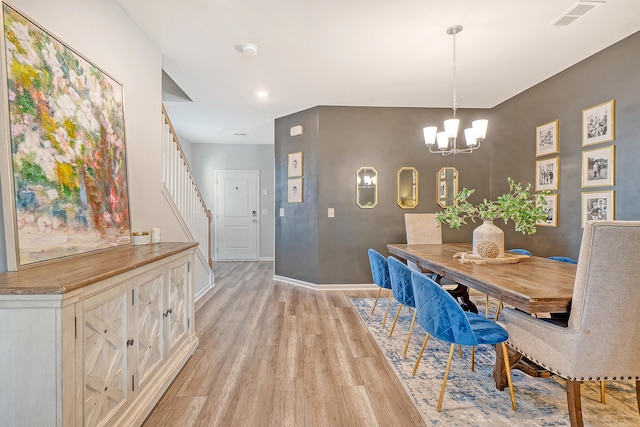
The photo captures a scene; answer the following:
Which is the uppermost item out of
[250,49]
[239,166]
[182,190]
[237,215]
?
[250,49]

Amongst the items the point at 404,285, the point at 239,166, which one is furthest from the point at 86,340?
the point at 239,166

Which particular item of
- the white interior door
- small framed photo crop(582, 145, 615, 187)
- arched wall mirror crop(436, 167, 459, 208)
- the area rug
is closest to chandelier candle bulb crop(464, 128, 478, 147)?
small framed photo crop(582, 145, 615, 187)

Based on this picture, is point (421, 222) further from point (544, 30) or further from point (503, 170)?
point (544, 30)

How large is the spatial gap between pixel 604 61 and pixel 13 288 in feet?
14.7

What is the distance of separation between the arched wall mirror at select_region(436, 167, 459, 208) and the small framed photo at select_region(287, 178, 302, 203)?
2070mm

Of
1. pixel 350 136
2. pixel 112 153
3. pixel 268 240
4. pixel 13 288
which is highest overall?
pixel 350 136

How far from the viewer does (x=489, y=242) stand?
244cm

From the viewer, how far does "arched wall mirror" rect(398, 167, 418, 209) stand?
14.9 feet

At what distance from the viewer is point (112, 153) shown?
209 cm

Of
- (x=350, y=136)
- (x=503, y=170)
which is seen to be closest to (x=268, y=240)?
(x=350, y=136)

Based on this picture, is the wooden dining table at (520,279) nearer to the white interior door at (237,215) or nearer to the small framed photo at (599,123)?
the small framed photo at (599,123)

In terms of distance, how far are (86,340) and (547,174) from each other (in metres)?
4.47

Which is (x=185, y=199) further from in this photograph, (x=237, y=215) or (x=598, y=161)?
(x=598, y=161)

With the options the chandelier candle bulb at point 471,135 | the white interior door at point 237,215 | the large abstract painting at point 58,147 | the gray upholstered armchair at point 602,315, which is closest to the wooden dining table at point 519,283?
the gray upholstered armchair at point 602,315
